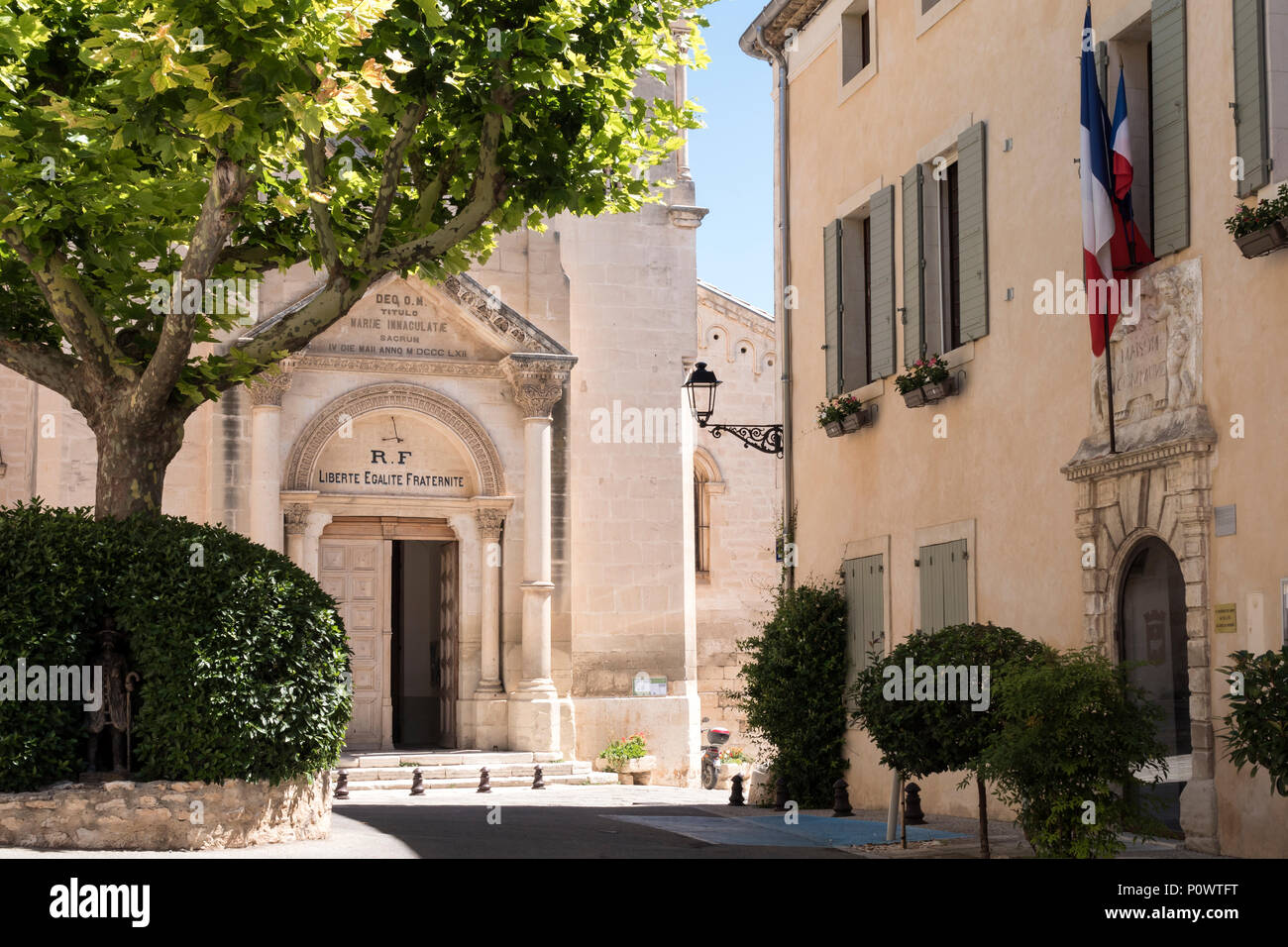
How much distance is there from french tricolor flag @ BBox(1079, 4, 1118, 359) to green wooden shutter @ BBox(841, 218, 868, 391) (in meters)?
5.73

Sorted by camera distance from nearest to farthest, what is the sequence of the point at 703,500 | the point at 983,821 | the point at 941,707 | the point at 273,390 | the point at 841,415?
the point at 983,821 < the point at 941,707 < the point at 841,415 < the point at 273,390 < the point at 703,500

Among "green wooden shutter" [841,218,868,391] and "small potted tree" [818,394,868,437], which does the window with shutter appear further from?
"green wooden shutter" [841,218,868,391]

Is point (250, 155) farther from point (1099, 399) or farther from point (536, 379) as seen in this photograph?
point (536, 379)

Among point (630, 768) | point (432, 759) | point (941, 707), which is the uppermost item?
point (941, 707)

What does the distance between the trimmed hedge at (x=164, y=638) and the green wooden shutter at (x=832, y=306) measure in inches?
313

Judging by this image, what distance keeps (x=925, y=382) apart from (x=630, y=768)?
1110 cm

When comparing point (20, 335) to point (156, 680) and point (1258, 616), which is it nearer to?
point (156, 680)

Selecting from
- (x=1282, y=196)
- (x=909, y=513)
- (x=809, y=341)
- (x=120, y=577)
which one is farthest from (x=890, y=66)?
(x=120, y=577)

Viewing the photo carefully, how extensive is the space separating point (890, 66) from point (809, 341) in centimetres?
355

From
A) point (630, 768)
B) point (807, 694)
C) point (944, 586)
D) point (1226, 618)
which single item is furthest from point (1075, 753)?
point (630, 768)

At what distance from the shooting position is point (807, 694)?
1850 centimetres

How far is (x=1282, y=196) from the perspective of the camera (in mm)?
10664

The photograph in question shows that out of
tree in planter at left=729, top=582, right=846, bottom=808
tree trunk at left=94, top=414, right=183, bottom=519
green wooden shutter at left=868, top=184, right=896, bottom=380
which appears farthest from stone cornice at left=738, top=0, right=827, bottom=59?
tree trunk at left=94, top=414, right=183, bottom=519
